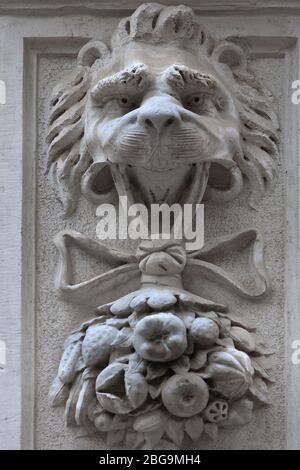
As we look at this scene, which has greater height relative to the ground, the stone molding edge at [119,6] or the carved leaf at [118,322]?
the stone molding edge at [119,6]

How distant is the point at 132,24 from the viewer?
281 centimetres

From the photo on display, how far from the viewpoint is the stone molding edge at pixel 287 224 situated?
2.66 meters

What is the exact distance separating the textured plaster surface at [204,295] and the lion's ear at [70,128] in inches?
0.9

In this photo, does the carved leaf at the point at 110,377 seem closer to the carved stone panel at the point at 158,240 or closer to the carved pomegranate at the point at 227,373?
the carved stone panel at the point at 158,240

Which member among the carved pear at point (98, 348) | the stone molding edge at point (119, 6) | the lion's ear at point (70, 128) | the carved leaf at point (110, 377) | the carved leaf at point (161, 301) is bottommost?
the carved leaf at point (110, 377)

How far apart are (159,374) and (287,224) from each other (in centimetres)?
42

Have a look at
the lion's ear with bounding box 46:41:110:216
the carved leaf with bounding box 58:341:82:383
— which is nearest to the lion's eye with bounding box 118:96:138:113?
the lion's ear with bounding box 46:41:110:216

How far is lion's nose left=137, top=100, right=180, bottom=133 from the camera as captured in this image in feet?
8.65

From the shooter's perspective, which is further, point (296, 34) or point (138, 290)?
point (296, 34)

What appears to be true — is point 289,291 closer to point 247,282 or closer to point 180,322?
point 247,282

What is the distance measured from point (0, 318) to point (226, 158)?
53cm

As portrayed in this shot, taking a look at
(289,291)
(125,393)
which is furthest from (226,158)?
(125,393)

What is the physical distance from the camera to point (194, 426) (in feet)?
8.47

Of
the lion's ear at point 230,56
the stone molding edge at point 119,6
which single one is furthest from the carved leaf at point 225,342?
the stone molding edge at point 119,6
